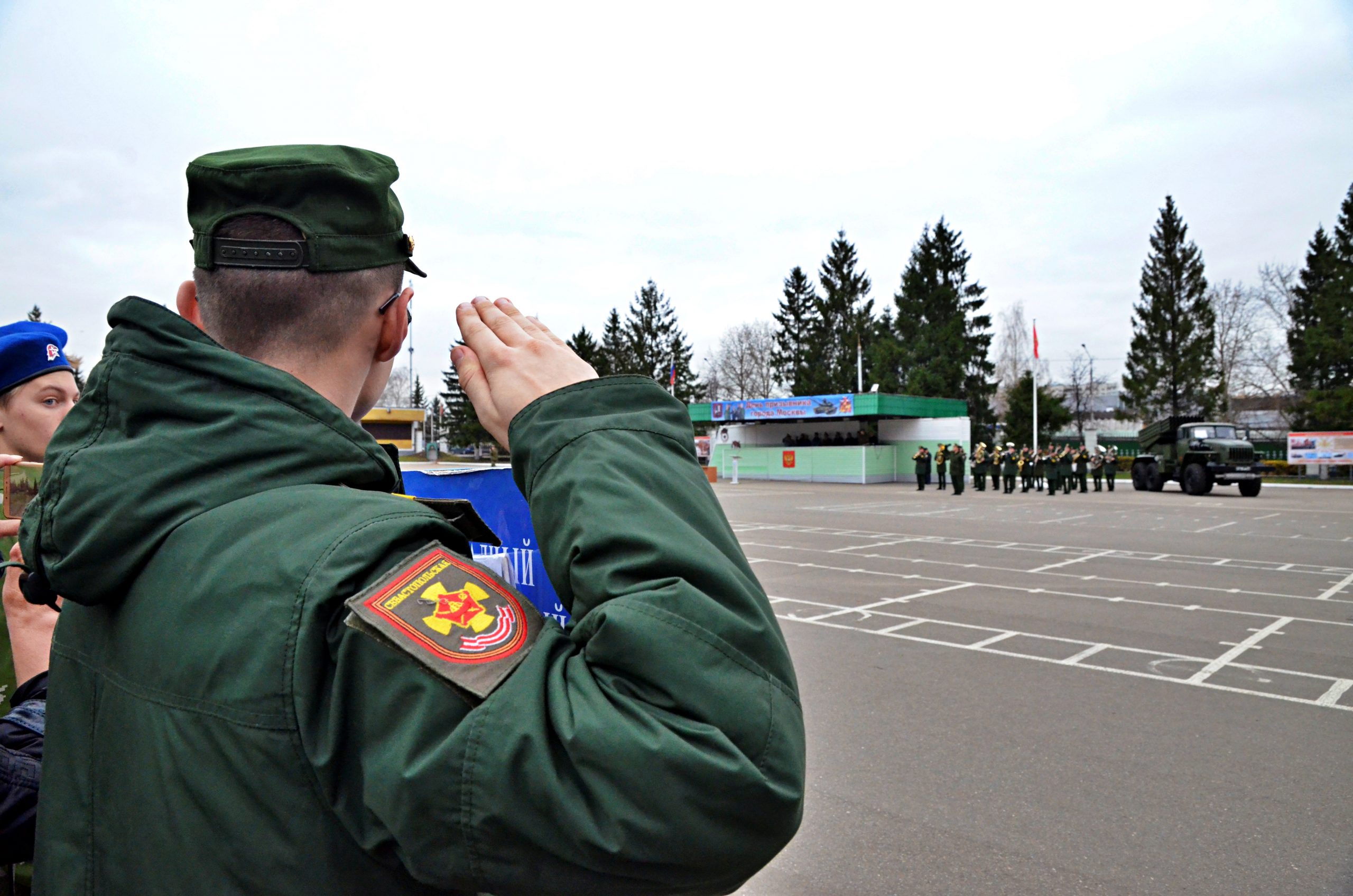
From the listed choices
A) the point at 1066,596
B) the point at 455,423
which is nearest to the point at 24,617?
the point at 1066,596

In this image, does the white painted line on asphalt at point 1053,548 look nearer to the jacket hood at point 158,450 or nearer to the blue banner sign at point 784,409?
the jacket hood at point 158,450

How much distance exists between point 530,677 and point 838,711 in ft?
16.0

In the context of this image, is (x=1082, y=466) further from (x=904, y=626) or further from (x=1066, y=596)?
(x=904, y=626)

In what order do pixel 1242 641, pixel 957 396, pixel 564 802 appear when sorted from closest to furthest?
pixel 564 802 → pixel 1242 641 → pixel 957 396

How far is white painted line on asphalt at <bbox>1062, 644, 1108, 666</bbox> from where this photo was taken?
6.58m

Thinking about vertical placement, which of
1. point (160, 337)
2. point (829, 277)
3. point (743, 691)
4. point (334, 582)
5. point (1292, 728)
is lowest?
point (1292, 728)

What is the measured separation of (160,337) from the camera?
1.07m

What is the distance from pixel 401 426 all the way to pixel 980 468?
45.3m

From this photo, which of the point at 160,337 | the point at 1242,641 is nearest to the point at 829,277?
the point at 1242,641

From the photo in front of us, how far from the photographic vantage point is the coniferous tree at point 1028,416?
47.0m

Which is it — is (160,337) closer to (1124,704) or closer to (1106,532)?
(1124,704)

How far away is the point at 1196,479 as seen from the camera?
27.2 meters

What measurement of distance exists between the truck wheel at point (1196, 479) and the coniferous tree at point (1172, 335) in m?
28.9

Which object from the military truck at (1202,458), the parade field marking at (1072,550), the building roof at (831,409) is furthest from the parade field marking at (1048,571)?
the building roof at (831,409)
